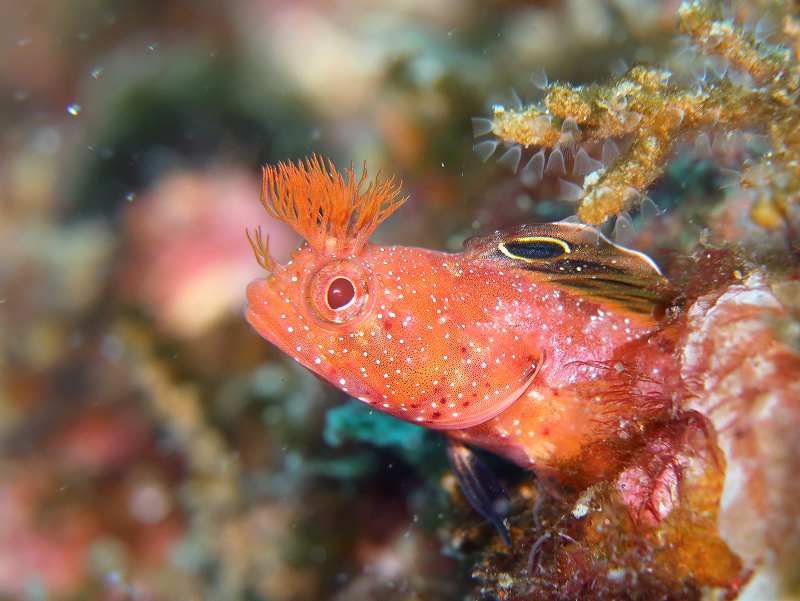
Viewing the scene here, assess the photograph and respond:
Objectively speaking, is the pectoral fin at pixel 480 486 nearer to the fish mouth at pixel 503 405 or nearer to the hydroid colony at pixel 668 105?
the fish mouth at pixel 503 405

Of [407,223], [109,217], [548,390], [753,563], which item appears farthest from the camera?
[109,217]

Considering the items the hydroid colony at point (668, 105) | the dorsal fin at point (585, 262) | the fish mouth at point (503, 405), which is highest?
the hydroid colony at point (668, 105)

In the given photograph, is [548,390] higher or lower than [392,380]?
higher

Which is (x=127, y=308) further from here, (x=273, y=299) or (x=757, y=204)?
(x=757, y=204)

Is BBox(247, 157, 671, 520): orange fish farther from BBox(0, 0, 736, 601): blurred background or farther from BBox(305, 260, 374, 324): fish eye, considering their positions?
BBox(0, 0, 736, 601): blurred background

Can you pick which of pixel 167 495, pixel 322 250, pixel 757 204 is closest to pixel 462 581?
pixel 322 250

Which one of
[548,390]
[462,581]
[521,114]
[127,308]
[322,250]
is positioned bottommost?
[462,581]

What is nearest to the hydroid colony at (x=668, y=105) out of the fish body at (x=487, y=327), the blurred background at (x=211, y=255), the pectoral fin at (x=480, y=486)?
the fish body at (x=487, y=327)
